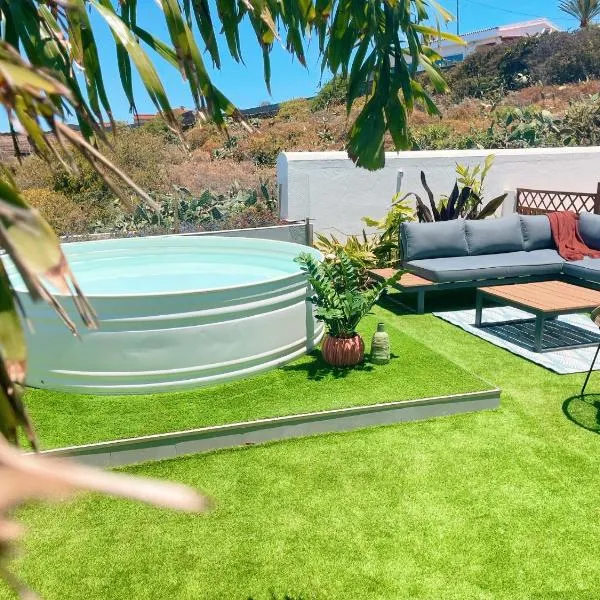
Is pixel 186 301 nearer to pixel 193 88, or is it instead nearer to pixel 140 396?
pixel 140 396

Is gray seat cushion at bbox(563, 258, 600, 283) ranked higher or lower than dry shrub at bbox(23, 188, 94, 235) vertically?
lower

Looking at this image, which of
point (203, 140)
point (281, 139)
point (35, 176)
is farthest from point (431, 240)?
point (203, 140)

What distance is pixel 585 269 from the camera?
27.0 feet

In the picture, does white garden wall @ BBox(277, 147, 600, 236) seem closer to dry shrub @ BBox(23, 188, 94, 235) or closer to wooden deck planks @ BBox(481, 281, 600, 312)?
dry shrub @ BBox(23, 188, 94, 235)

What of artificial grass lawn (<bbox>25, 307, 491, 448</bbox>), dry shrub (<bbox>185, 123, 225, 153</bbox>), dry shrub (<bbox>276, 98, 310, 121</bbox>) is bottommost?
artificial grass lawn (<bbox>25, 307, 491, 448</bbox>)

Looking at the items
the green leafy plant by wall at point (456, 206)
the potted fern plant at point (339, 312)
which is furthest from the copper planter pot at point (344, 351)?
the green leafy plant by wall at point (456, 206)

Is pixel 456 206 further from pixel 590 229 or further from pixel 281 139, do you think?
pixel 281 139

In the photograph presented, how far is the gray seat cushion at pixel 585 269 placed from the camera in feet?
26.5

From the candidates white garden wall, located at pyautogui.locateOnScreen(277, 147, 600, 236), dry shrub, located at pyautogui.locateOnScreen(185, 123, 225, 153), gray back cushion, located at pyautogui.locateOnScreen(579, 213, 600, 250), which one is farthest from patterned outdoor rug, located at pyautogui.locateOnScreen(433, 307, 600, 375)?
dry shrub, located at pyautogui.locateOnScreen(185, 123, 225, 153)

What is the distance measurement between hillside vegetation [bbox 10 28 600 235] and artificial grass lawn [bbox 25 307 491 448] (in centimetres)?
213

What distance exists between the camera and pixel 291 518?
150 inches

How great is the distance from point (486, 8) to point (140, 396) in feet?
274

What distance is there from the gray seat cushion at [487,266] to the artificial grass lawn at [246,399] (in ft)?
7.93

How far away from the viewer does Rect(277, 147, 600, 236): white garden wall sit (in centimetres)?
1103
